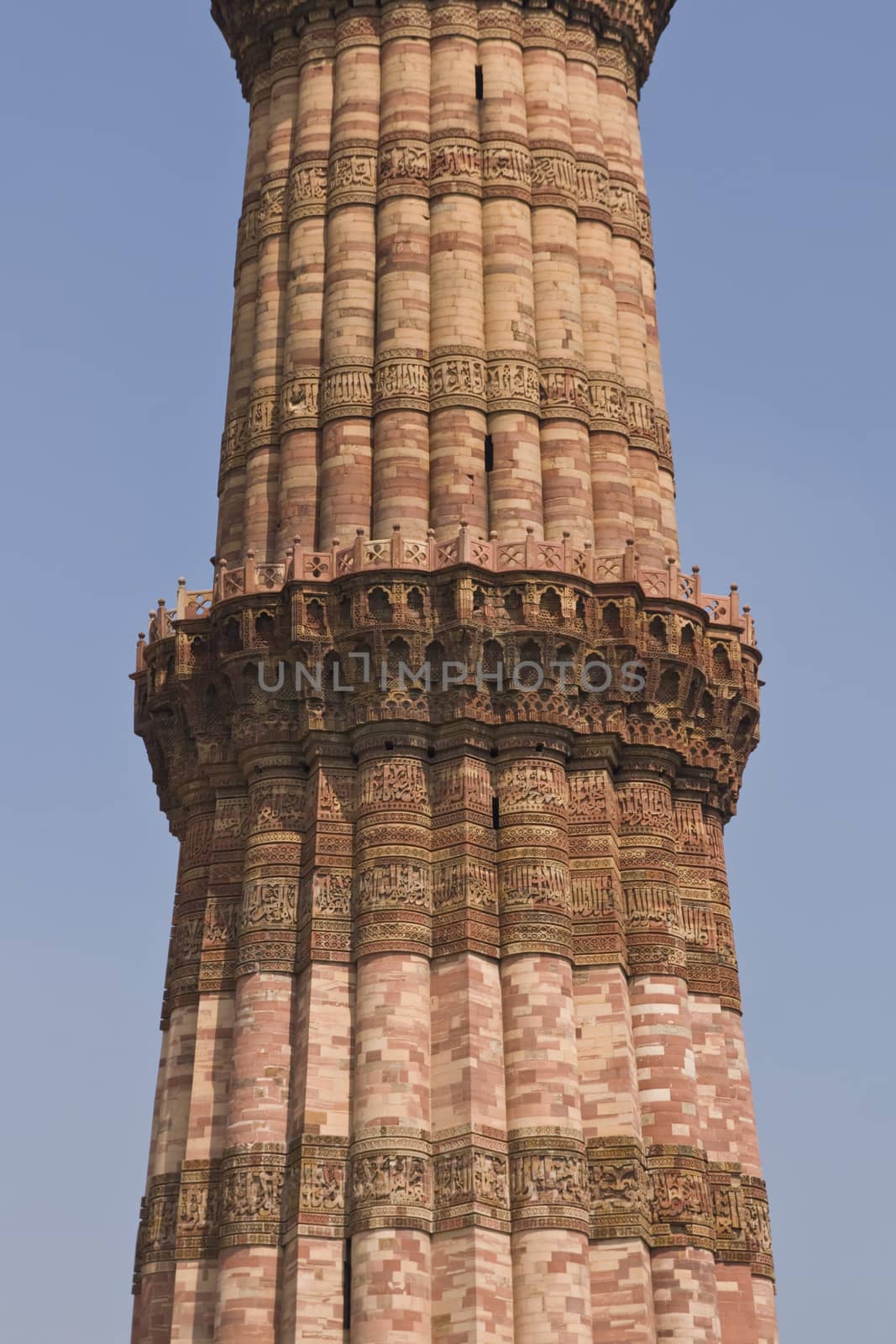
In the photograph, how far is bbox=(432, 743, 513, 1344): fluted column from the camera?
97.3 ft

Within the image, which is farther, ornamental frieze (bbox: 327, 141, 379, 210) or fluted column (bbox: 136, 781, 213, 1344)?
ornamental frieze (bbox: 327, 141, 379, 210)

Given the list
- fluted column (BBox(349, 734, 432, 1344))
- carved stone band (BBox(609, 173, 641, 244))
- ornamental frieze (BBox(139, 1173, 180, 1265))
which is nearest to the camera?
fluted column (BBox(349, 734, 432, 1344))

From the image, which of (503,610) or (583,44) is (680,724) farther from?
(583,44)

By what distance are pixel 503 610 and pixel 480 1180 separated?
7861 mm

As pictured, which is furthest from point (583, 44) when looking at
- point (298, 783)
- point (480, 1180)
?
point (480, 1180)

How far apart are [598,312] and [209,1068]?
12994mm

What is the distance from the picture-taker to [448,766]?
33.2 m

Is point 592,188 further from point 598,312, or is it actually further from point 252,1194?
point 252,1194

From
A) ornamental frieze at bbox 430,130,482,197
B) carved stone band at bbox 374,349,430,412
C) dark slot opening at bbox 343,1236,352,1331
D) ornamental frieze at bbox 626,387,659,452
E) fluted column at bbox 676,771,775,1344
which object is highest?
ornamental frieze at bbox 430,130,482,197

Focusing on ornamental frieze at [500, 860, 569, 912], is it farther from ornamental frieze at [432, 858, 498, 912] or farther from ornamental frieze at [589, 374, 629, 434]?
ornamental frieze at [589, 374, 629, 434]

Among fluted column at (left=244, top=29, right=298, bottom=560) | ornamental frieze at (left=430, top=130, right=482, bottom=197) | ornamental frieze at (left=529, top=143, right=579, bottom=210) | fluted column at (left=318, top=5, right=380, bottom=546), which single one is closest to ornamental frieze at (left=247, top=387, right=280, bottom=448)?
fluted column at (left=244, top=29, right=298, bottom=560)

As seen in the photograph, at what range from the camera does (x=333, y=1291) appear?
29969 mm

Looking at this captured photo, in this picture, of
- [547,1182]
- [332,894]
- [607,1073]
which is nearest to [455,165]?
[332,894]

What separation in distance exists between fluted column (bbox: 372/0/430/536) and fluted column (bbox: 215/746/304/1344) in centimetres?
437
